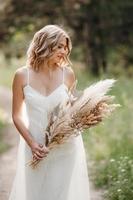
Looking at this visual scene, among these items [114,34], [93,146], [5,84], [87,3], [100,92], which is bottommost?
[5,84]

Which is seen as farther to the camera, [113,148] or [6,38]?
[6,38]

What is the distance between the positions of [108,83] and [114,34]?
76.4ft

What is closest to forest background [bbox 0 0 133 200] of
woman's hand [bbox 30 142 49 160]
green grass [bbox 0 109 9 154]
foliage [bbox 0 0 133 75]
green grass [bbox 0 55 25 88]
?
foliage [bbox 0 0 133 75]

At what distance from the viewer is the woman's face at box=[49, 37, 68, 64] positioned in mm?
5863

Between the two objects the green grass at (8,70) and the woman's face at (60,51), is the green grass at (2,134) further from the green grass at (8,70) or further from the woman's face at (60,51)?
the green grass at (8,70)

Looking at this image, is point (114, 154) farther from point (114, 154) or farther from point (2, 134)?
point (2, 134)

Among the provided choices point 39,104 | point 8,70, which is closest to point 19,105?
point 39,104

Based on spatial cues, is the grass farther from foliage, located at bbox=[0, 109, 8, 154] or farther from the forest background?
the forest background

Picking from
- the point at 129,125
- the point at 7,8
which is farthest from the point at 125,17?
the point at 129,125

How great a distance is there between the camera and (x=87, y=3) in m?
27.0

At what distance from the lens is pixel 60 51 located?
5902mm

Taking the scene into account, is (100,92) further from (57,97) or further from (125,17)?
(125,17)

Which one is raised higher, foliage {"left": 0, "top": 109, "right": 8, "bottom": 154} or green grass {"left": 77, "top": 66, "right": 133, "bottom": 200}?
green grass {"left": 77, "top": 66, "right": 133, "bottom": 200}

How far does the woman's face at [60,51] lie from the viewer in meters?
5.86
